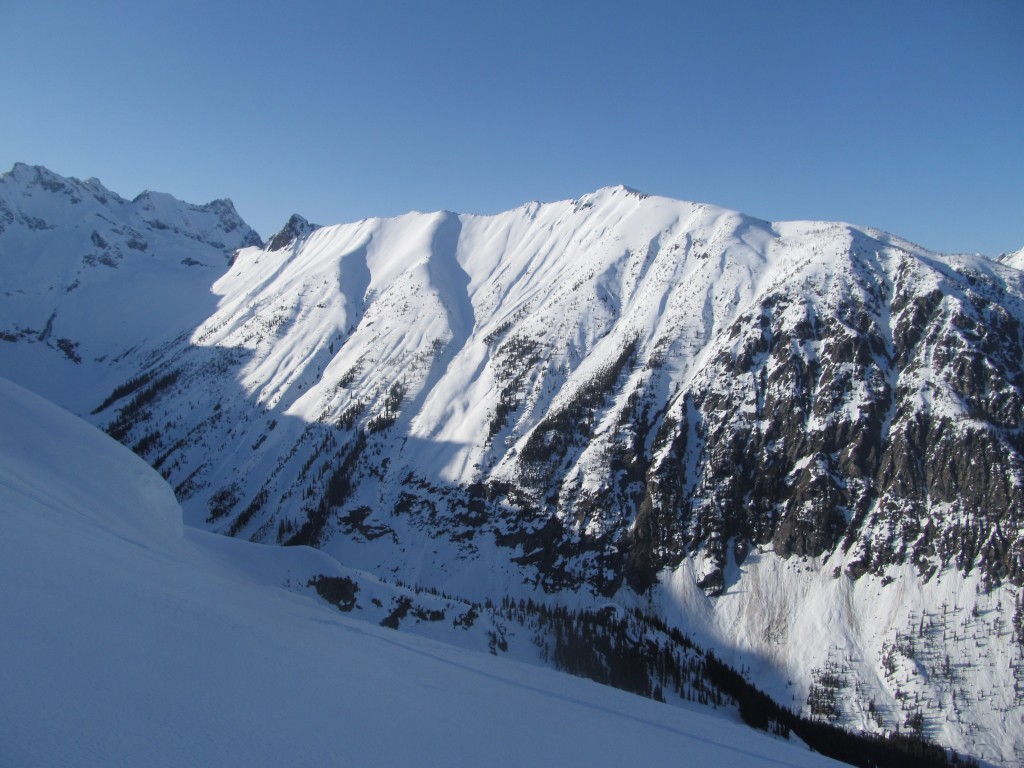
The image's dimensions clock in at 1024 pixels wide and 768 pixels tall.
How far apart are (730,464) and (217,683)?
385 feet

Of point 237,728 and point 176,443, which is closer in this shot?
point 237,728

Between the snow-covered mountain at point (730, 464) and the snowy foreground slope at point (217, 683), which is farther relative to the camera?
the snow-covered mountain at point (730, 464)

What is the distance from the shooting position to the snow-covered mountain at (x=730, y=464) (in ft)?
313

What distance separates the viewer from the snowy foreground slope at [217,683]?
1167 cm

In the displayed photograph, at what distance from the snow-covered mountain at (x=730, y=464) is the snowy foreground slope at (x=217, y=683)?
80540mm

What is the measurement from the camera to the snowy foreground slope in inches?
460

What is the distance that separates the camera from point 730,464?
121 m

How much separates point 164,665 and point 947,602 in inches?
4433

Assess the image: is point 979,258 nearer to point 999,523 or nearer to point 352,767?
point 999,523

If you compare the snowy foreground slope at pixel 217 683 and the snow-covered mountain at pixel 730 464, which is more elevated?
the snow-covered mountain at pixel 730 464

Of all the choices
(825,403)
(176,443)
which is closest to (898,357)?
(825,403)

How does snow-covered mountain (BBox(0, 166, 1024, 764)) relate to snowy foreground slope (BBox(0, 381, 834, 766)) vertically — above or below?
above

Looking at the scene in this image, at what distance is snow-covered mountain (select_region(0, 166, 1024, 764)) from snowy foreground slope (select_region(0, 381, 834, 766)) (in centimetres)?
8054

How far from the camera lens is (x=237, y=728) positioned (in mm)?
13281
